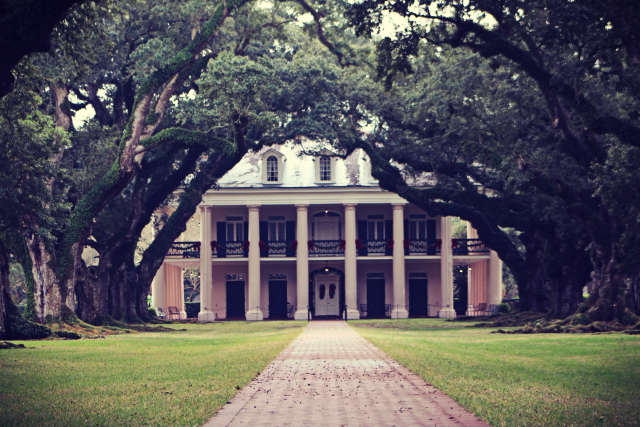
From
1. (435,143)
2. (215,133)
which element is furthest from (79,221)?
(435,143)

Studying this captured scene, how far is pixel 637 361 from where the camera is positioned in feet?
33.8

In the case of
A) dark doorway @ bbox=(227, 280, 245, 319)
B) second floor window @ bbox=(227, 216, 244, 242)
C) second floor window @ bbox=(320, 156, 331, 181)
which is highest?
second floor window @ bbox=(320, 156, 331, 181)

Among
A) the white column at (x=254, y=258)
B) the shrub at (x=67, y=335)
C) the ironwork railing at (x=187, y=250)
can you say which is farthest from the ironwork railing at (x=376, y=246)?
the shrub at (x=67, y=335)

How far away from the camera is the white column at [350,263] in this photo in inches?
1253

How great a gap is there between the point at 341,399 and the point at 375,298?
93.3 feet

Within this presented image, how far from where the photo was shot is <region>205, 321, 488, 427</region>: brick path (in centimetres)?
571

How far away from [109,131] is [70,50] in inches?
405

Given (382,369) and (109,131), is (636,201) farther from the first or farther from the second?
(109,131)

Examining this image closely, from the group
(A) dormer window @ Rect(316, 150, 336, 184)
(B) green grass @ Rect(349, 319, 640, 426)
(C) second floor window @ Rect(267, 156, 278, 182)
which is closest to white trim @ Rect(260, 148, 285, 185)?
(C) second floor window @ Rect(267, 156, 278, 182)

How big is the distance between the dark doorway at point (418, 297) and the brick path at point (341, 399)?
81.9 ft

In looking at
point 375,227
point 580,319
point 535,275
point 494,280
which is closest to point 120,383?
point 580,319

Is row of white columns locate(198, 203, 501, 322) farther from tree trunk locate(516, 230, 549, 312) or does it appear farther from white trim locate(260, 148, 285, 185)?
tree trunk locate(516, 230, 549, 312)

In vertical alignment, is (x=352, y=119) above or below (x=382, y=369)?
above

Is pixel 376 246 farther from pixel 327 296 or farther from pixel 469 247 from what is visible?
pixel 469 247
